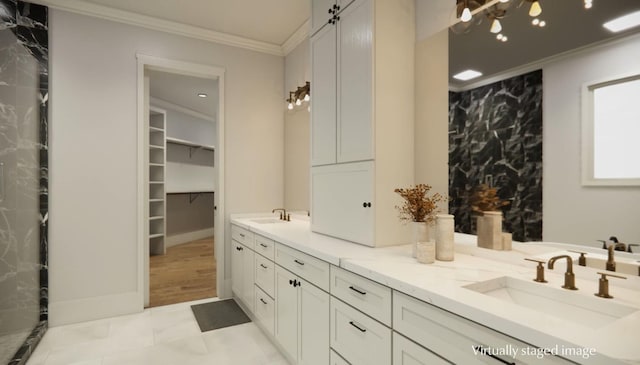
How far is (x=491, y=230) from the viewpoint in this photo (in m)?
1.56

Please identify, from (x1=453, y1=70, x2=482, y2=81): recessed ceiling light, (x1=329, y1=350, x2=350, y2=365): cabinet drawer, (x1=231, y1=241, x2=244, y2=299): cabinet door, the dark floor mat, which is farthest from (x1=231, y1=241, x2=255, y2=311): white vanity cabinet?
(x1=453, y1=70, x2=482, y2=81): recessed ceiling light

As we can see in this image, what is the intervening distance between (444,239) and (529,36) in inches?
38.4

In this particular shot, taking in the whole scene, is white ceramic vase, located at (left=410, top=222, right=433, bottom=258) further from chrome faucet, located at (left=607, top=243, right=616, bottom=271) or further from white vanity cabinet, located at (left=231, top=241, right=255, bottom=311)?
white vanity cabinet, located at (left=231, top=241, right=255, bottom=311)

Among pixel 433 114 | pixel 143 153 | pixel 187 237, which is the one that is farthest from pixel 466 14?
pixel 187 237

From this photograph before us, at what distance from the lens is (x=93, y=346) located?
2432 millimetres

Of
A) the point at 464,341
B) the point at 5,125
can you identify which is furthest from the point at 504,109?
the point at 5,125

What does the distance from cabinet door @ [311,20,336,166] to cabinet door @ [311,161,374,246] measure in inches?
4.9

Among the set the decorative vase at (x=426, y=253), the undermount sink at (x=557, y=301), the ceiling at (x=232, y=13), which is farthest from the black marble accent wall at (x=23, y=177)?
the undermount sink at (x=557, y=301)

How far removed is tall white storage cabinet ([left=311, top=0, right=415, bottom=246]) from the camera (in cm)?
187

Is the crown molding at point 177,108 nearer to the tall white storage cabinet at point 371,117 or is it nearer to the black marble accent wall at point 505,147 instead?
the tall white storage cabinet at point 371,117

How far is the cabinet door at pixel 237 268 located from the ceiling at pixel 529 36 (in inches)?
93.7

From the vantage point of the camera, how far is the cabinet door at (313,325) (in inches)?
66.4

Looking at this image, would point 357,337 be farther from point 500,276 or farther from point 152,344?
point 152,344

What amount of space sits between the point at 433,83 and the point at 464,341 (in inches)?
57.8
